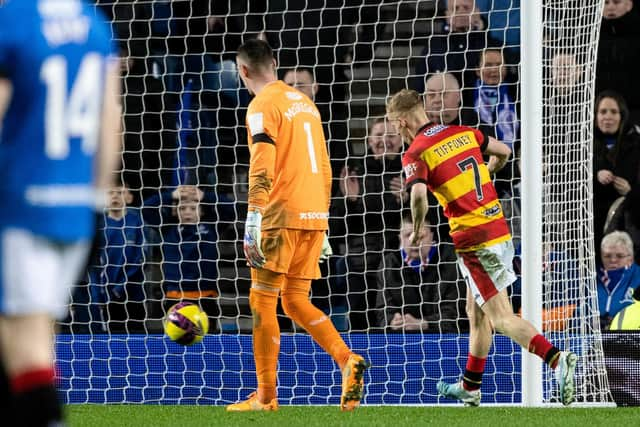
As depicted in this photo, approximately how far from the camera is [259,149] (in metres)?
6.55

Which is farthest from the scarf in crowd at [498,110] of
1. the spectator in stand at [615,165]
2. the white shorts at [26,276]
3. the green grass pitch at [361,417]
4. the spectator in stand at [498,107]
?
the white shorts at [26,276]

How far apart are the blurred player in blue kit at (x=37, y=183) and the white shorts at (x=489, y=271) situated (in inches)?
167

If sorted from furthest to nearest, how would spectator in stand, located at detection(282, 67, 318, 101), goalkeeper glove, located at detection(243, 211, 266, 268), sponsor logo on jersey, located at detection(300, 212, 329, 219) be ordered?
spectator in stand, located at detection(282, 67, 318, 101) → sponsor logo on jersey, located at detection(300, 212, 329, 219) → goalkeeper glove, located at detection(243, 211, 266, 268)

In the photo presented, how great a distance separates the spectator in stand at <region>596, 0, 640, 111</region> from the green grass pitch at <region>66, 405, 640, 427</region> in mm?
3559

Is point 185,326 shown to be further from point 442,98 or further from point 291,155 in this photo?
point 442,98

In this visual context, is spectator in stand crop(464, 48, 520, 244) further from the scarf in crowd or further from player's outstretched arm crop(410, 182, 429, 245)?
player's outstretched arm crop(410, 182, 429, 245)

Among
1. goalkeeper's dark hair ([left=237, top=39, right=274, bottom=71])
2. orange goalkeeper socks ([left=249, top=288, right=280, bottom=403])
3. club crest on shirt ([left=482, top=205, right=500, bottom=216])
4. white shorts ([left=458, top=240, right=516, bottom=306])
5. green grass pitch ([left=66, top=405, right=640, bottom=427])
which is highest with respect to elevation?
goalkeeper's dark hair ([left=237, top=39, right=274, bottom=71])

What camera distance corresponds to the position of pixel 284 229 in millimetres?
6797

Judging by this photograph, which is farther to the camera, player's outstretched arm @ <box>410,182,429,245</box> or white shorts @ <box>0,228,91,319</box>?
player's outstretched arm @ <box>410,182,429,245</box>

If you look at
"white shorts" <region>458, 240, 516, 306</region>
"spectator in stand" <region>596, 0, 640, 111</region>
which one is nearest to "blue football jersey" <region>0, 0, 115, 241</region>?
"white shorts" <region>458, 240, 516, 306</region>

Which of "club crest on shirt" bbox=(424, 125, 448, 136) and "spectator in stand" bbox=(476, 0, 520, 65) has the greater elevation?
"spectator in stand" bbox=(476, 0, 520, 65)

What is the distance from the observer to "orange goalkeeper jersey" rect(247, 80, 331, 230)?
668 centimetres

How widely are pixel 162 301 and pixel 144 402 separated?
3.41 ft

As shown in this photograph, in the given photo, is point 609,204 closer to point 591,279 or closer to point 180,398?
point 591,279
